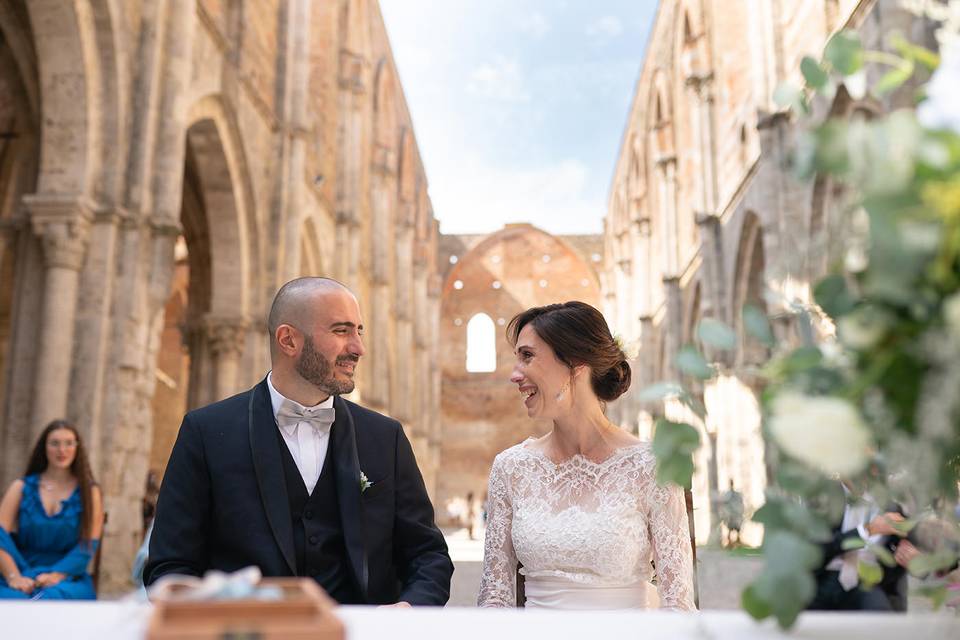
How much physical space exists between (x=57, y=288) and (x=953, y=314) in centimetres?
840

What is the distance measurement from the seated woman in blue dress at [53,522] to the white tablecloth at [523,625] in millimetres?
4565

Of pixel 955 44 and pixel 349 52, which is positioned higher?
pixel 349 52

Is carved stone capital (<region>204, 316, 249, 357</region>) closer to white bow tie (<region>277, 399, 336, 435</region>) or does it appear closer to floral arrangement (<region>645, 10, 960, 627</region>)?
white bow tie (<region>277, 399, 336, 435</region>)

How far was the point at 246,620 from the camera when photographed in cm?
101

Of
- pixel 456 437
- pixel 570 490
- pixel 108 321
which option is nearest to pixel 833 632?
pixel 570 490

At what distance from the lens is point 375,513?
9.83 ft

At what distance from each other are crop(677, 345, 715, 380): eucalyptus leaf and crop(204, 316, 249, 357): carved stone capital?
12.6 metres

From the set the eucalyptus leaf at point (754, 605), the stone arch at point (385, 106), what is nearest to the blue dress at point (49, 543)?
the eucalyptus leaf at point (754, 605)

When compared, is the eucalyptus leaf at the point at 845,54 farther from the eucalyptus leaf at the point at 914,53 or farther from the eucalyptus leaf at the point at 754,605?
the eucalyptus leaf at the point at 754,605

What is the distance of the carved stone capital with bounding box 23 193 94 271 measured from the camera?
26.5 feet

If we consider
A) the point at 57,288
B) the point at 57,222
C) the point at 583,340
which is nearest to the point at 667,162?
the point at 57,222

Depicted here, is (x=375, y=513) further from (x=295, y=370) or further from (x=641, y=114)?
(x=641, y=114)

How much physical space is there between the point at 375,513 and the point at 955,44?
235 cm

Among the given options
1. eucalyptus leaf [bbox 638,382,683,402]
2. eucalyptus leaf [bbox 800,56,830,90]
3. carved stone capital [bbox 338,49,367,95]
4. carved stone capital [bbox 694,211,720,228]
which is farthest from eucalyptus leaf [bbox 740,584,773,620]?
carved stone capital [bbox 338,49,367,95]
